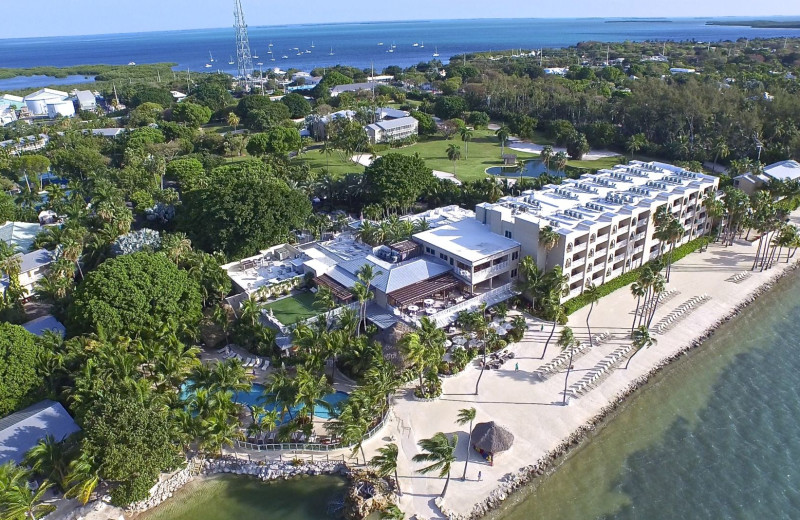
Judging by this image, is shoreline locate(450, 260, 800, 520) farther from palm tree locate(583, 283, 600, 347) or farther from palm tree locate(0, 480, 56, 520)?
palm tree locate(0, 480, 56, 520)

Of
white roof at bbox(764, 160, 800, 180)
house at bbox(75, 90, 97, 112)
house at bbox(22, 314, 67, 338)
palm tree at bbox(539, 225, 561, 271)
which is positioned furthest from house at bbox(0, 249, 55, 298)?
house at bbox(75, 90, 97, 112)

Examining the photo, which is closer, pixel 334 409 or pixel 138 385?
pixel 138 385

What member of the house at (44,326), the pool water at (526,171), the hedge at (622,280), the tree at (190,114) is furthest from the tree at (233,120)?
the hedge at (622,280)

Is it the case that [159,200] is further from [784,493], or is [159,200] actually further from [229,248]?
[784,493]

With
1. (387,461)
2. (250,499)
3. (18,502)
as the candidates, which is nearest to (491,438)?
(387,461)

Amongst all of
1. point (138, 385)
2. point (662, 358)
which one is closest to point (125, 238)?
point (138, 385)

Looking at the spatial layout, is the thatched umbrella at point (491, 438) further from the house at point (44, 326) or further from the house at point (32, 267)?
the house at point (32, 267)
